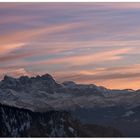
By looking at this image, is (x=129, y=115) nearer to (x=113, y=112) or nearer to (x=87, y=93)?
(x=113, y=112)

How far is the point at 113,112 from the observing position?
614ft

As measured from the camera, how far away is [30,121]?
79.4 metres

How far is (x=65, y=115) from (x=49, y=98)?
359 feet

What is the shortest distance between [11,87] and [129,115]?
1722 inches

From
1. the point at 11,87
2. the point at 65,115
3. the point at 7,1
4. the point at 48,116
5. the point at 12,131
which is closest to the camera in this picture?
the point at 7,1

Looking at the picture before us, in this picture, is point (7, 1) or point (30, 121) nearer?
point (7, 1)

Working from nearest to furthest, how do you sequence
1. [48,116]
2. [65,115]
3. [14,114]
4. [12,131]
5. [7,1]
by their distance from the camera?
[7,1], [12,131], [65,115], [14,114], [48,116]

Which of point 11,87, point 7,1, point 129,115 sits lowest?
point 129,115

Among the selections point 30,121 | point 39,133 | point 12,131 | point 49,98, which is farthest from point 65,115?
point 49,98

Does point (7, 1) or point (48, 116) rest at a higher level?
point (7, 1)

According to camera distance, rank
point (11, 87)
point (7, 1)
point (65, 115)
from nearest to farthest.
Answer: point (7, 1) < point (65, 115) < point (11, 87)

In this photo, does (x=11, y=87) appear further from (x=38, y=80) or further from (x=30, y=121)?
(x=30, y=121)

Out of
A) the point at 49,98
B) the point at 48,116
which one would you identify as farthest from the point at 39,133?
the point at 49,98

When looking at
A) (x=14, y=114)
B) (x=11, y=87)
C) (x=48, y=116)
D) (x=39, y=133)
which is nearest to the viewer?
(x=39, y=133)
